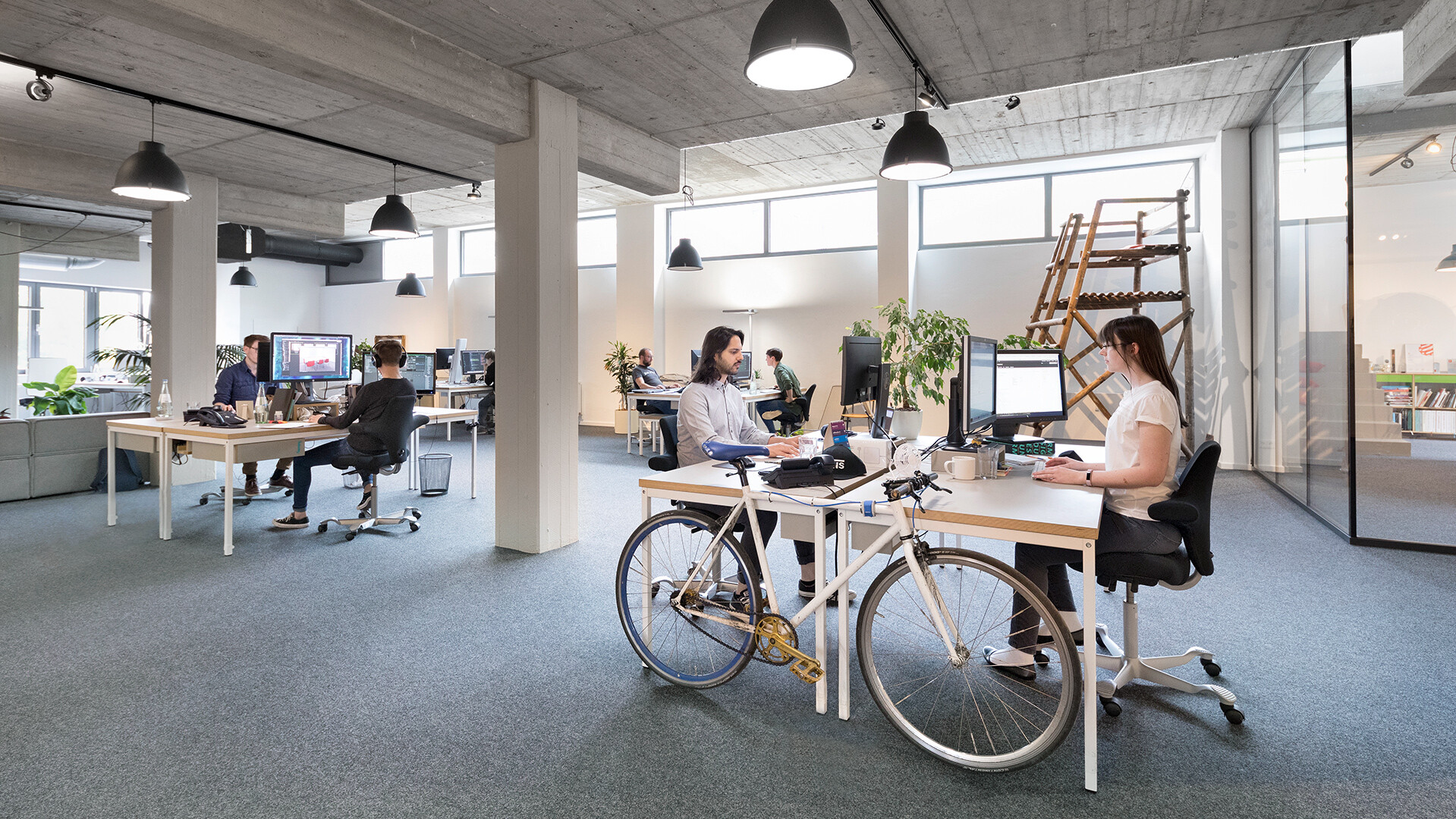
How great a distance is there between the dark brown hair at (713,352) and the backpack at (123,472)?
5.91 meters

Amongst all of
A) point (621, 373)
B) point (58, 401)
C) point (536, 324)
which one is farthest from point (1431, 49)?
point (58, 401)

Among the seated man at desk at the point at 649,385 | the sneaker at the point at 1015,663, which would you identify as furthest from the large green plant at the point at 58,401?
the sneaker at the point at 1015,663

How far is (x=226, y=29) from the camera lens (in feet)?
9.73

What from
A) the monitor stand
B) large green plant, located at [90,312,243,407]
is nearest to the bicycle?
the monitor stand

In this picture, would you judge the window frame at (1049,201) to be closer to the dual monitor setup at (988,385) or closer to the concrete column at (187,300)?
the dual monitor setup at (988,385)

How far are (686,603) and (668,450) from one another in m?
0.73

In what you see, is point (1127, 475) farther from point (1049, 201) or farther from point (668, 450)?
point (1049, 201)

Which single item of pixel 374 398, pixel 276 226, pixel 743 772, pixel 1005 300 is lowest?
pixel 743 772

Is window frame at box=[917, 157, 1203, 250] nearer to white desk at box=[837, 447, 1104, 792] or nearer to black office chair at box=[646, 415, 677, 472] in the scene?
black office chair at box=[646, 415, 677, 472]

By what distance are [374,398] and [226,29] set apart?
238 cm

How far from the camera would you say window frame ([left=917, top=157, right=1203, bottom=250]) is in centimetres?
814

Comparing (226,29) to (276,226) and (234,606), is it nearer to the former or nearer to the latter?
(234,606)

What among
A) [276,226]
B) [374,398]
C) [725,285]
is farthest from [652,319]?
[374,398]

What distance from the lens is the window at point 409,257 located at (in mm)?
13742
